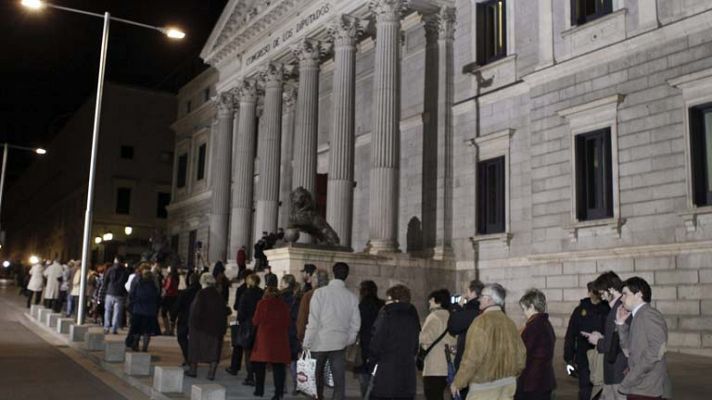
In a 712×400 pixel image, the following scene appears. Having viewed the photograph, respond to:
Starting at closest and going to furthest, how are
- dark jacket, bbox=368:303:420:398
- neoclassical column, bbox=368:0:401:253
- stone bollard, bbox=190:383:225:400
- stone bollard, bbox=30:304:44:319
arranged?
1. dark jacket, bbox=368:303:420:398
2. stone bollard, bbox=190:383:225:400
3. stone bollard, bbox=30:304:44:319
4. neoclassical column, bbox=368:0:401:253

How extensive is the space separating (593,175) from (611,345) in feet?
46.0

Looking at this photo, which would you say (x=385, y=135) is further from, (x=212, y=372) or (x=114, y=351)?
(x=212, y=372)

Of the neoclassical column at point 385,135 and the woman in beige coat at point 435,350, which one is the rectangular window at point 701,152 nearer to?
the neoclassical column at point 385,135

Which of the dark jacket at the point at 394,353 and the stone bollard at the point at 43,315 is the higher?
the dark jacket at the point at 394,353

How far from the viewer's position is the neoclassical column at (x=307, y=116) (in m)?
28.1

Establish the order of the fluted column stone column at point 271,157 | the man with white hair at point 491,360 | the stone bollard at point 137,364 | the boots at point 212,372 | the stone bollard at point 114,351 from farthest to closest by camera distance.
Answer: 1. the fluted column stone column at point 271,157
2. the stone bollard at point 114,351
3. the boots at point 212,372
4. the stone bollard at point 137,364
5. the man with white hair at point 491,360

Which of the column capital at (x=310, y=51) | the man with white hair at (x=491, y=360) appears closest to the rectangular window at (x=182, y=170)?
the column capital at (x=310, y=51)

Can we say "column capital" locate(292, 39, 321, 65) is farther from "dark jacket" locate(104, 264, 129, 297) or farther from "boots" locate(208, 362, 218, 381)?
"boots" locate(208, 362, 218, 381)

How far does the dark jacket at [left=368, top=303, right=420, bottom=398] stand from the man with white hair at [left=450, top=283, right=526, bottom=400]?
1.54 m

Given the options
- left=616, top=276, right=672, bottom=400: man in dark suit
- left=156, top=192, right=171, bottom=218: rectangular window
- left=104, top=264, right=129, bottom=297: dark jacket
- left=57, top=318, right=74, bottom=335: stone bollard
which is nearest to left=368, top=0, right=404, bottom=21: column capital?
left=104, top=264, right=129, bottom=297: dark jacket

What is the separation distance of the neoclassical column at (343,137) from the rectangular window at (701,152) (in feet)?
38.8

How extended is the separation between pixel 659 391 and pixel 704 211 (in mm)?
12077

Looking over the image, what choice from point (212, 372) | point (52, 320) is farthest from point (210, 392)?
point (52, 320)

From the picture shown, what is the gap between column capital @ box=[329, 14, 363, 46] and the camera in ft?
88.3
